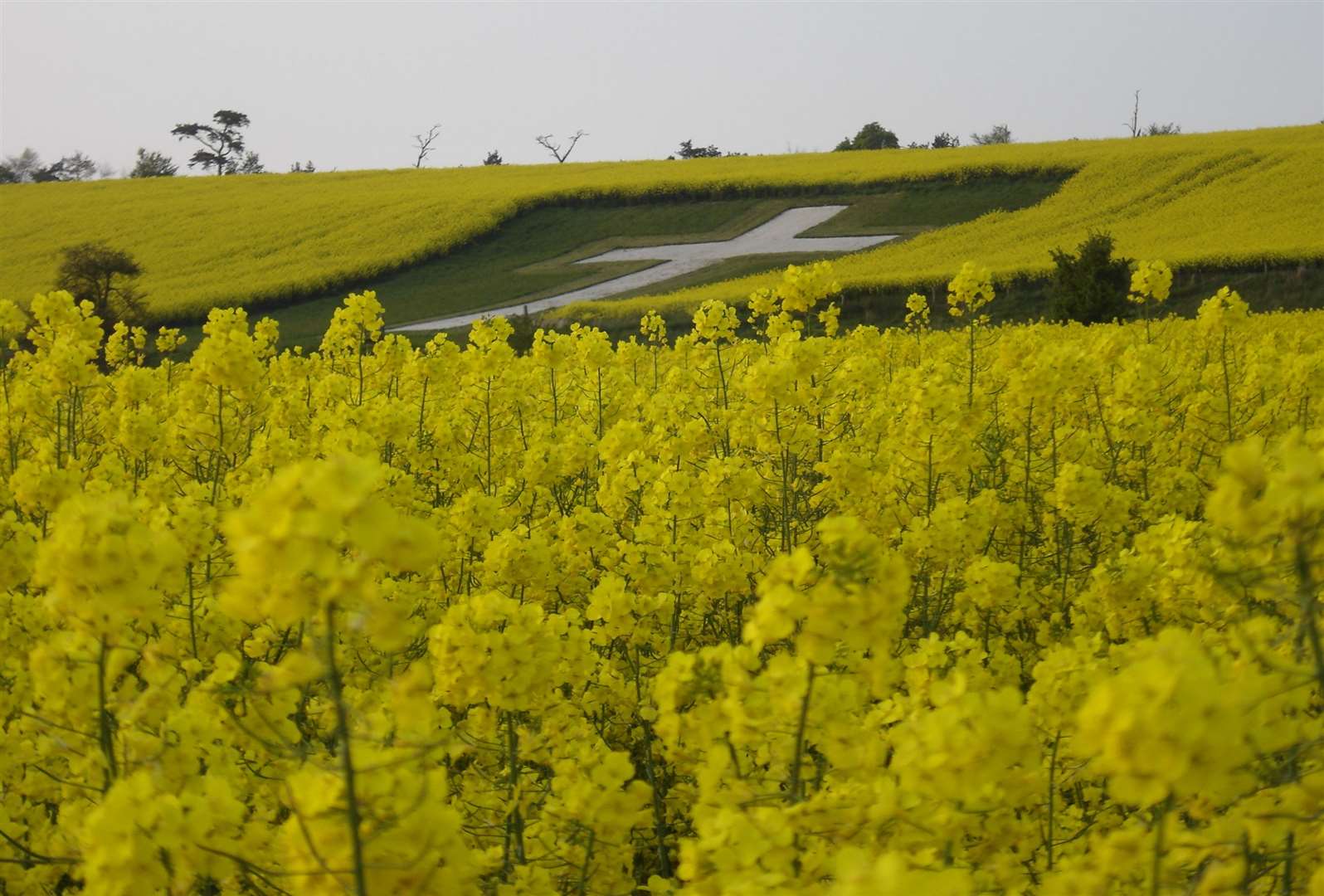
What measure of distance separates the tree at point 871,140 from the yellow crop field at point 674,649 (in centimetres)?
6333

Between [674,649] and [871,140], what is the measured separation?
222 ft

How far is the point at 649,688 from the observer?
3.73 metres

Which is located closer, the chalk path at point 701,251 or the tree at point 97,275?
the tree at point 97,275

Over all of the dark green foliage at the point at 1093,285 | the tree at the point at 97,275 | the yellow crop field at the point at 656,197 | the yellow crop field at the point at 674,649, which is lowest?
the yellow crop field at the point at 674,649

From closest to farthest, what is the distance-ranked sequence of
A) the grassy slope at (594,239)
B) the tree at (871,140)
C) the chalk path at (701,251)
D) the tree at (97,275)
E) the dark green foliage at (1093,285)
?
the dark green foliage at (1093,285) → the tree at (97,275) → the chalk path at (701,251) → the grassy slope at (594,239) → the tree at (871,140)

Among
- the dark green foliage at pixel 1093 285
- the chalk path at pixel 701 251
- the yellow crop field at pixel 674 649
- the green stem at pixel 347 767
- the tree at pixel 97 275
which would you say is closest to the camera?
the green stem at pixel 347 767

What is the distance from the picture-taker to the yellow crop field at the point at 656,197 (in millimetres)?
30328

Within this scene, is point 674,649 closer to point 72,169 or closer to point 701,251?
point 701,251

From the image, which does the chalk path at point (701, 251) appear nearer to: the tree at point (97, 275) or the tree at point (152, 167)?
the tree at point (97, 275)

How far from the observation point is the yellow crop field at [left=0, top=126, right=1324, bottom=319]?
99.5ft

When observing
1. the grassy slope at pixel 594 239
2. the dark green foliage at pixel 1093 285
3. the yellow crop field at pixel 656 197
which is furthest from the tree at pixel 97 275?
the dark green foliage at pixel 1093 285

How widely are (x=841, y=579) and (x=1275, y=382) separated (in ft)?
23.8

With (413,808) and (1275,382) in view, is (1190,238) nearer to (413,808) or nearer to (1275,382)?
(1275,382)

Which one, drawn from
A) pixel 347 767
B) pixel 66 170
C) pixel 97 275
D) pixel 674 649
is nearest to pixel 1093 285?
pixel 674 649
